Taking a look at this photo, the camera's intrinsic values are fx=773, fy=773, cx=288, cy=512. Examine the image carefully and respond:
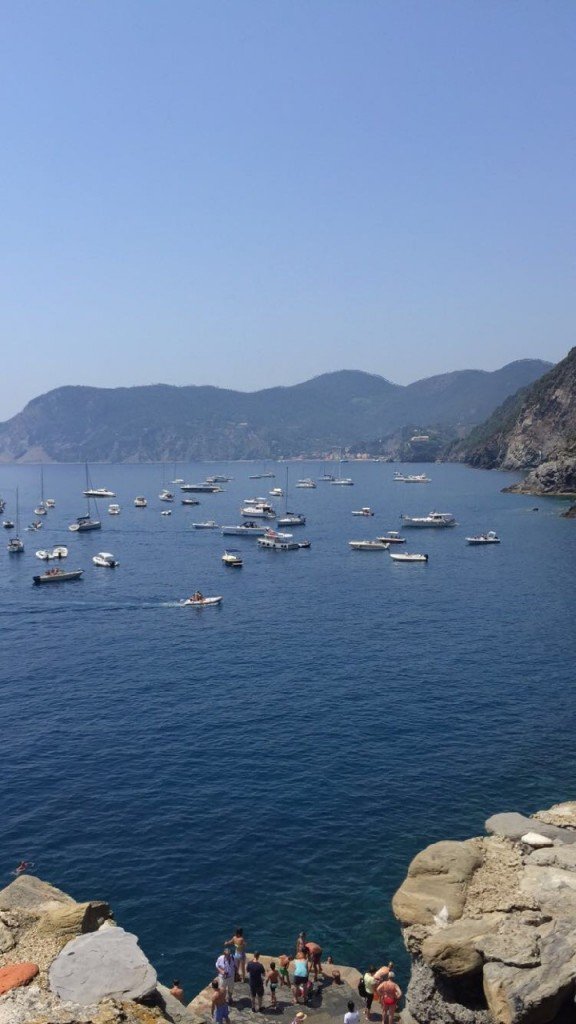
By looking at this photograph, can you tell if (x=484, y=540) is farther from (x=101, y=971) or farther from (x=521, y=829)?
(x=101, y=971)

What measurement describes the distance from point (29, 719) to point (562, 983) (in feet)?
140

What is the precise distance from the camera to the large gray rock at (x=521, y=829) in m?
33.9

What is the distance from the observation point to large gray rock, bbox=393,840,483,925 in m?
27.9

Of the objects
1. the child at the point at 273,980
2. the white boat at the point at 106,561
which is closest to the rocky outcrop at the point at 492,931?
the child at the point at 273,980

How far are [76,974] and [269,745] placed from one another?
30988mm

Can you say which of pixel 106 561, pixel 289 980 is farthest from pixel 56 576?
pixel 289 980

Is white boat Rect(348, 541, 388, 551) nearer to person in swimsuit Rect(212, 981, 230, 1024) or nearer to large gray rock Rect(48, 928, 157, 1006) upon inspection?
person in swimsuit Rect(212, 981, 230, 1024)

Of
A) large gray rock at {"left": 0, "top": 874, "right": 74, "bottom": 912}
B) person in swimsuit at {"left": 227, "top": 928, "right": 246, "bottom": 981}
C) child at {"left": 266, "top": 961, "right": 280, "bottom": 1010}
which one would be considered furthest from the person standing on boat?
large gray rock at {"left": 0, "top": 874, "right": 74, "bottom": 912}

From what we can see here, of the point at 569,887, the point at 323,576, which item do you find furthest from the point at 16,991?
the point at 323,576

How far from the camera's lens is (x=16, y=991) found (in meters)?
19.8

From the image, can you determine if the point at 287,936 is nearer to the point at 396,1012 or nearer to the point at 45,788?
the point at 396,1012

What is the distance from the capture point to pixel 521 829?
1352 inches

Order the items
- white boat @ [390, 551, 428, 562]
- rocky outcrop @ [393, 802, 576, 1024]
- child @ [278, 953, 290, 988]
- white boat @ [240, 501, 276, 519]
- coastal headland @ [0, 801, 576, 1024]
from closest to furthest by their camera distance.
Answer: coastal headland @ [0, 801, 576, 1024]
rocky outcrop @ [393, 802, 576, 1024]
child @ [278, 953, 290, 988]
white boat @ [390, 551, 428, 562]
white boat @ [240, 501, 276, 519]

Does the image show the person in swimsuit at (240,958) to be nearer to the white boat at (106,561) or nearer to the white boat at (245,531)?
the white boat at (106,561)
